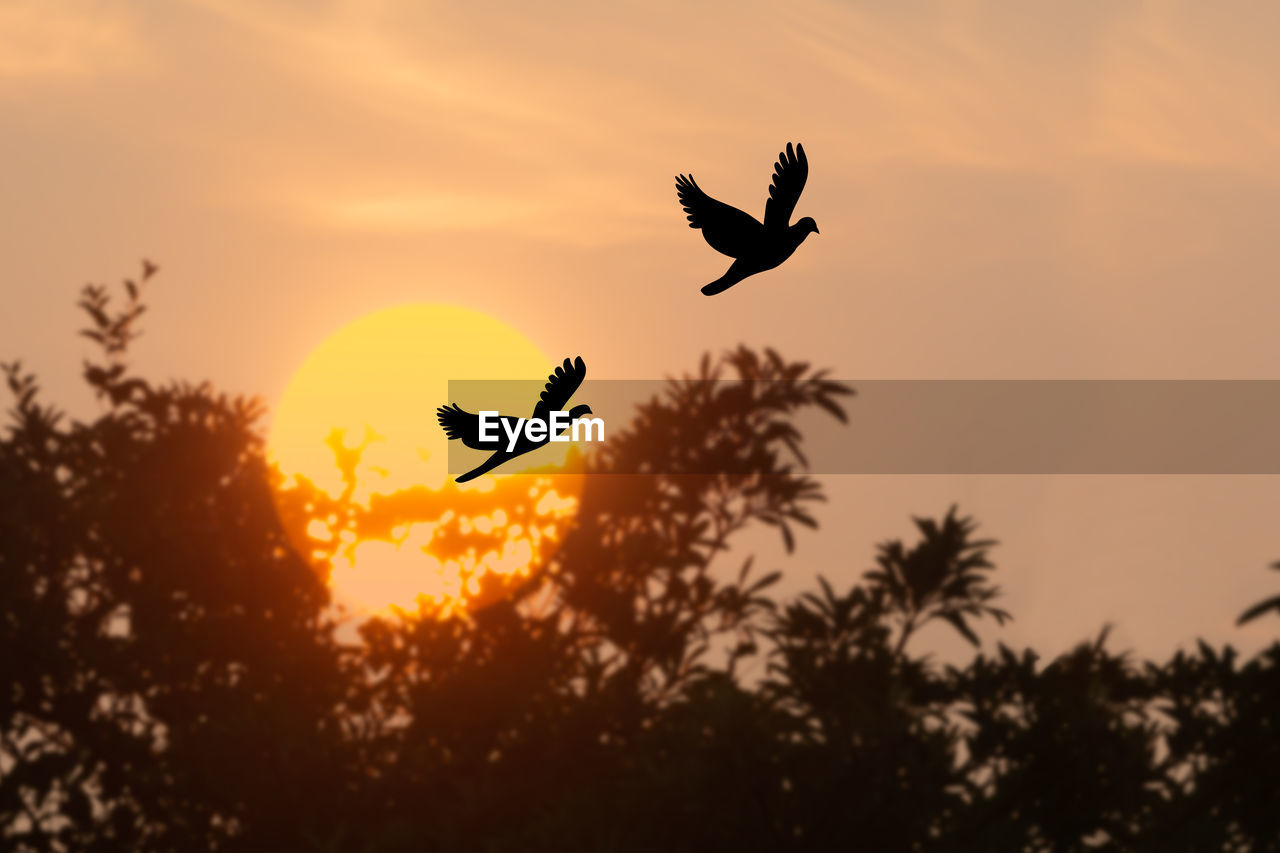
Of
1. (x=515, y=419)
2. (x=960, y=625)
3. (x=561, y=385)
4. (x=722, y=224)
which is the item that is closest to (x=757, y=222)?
(x=722, y=224)

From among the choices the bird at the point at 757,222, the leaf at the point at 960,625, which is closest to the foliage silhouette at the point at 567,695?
the leaf at the point at 960,625

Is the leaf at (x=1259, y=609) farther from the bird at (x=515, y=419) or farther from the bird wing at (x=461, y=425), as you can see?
the bird wing at (x=461, y=425)

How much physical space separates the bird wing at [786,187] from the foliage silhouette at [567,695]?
712cm

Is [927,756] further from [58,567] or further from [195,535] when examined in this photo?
[58,567]

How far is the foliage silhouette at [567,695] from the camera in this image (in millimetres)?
21406

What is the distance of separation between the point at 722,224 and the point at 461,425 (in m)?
3.43

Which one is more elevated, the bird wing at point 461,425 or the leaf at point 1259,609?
the bird wing at point 461,425

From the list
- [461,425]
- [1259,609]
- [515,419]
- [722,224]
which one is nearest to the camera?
[1259,609]

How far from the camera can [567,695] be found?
Result: 966 inches

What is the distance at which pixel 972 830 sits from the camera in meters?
21.5

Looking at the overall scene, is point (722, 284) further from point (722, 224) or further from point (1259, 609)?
point (1259, 609)

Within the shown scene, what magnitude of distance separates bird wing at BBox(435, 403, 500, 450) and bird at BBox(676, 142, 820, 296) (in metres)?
3.10

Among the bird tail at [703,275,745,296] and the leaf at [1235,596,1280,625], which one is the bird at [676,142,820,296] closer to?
the bird tail at [703,275,745,296]

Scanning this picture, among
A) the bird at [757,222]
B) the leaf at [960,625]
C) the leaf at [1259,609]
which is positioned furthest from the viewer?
the leaf at [960,625]
